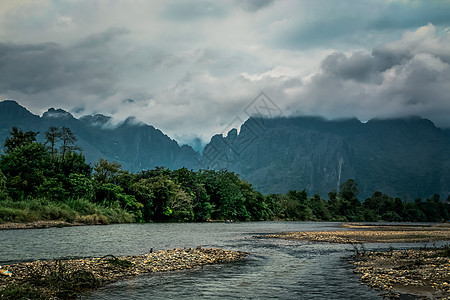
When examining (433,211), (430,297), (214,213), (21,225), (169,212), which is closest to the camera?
(430,297)

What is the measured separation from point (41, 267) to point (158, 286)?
21.8 ft

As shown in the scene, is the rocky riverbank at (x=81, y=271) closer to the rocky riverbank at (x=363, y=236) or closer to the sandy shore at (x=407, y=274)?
the sandy shore at (x=407, y=274)

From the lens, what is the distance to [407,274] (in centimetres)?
1905

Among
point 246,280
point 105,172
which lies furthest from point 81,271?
point 105,172

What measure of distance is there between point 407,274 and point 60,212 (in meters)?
61.3

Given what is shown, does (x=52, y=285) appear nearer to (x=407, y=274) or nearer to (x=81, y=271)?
(x=81, y=271)

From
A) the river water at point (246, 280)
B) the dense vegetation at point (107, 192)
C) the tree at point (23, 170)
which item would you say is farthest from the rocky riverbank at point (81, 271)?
the tree at point (23, 170)

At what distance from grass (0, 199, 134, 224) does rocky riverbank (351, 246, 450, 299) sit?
5208 centimetres

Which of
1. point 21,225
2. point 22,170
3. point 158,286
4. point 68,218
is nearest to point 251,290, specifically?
point 158,286

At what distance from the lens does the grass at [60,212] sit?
56.8 metres

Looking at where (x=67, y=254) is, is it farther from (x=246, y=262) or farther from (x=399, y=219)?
(x=399, y=219)

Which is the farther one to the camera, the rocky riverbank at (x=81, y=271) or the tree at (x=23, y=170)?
the tree at (x=23, y=170)

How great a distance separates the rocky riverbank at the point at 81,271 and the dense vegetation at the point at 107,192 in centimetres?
4206

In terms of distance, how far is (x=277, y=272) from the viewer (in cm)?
2191
